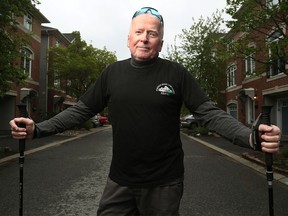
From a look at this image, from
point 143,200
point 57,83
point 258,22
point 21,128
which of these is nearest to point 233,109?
point 57,83

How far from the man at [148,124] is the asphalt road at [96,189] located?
11.1 ft

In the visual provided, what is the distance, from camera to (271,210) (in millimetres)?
2477

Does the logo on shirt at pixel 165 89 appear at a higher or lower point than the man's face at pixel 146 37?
lower

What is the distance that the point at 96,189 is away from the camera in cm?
746

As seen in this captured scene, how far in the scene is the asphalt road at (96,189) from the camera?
5949 mm

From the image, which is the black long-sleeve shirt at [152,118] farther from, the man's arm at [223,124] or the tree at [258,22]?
the tree at [258,22]

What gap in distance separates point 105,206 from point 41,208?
3763mm

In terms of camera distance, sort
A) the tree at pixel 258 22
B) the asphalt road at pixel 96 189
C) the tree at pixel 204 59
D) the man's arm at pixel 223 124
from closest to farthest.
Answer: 1. the man's arm at pixel 223 124
2. the asphalt road at pixel 96 189
3. the tree at pixel 258 22
4. the tree at pixel 204 59

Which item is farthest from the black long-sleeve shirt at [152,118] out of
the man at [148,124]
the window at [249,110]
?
the window at [249,110]

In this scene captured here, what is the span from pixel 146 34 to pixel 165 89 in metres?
0.41

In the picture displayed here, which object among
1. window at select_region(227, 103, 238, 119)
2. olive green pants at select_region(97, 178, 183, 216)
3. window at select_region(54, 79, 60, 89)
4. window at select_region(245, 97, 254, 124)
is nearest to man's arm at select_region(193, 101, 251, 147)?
olive green pants at select_region(97, 178, 183, 216)

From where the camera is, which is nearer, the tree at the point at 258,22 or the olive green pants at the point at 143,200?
the olive green pants at the point at 143,200

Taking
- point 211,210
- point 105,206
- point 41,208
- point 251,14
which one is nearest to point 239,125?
point 105,206

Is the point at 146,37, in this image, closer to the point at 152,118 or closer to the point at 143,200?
the point at 152,118
